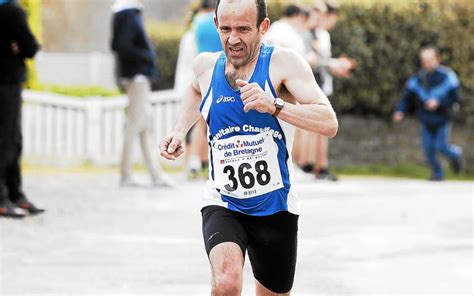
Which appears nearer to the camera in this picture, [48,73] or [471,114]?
[471,114]

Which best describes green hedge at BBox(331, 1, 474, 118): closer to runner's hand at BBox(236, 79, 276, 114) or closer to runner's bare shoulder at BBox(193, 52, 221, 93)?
runner's bare shoulder at BBox(193, 52, 221, 93)

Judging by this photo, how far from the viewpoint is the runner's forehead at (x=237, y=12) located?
5273 millimetres

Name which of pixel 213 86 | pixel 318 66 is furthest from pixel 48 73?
pixel 213 86

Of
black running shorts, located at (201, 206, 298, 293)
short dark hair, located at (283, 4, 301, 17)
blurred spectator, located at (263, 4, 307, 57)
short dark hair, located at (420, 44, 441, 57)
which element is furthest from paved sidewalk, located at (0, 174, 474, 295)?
short dark hair, located at (420, 44, 441, 57)

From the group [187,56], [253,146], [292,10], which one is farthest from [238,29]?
[292,10]

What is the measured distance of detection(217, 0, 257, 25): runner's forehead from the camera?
5273 millimetres

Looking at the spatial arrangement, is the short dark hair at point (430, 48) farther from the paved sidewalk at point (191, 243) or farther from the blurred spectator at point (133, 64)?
the blurred spectator at point (133, 64)

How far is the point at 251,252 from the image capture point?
17.9 feet

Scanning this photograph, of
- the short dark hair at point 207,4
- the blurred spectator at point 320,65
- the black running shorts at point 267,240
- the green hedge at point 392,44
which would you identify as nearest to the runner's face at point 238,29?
the black running shorts at point 267,240

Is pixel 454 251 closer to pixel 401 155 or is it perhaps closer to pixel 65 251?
pixel 65 251

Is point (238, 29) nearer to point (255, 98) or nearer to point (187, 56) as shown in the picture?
point (255, 98)

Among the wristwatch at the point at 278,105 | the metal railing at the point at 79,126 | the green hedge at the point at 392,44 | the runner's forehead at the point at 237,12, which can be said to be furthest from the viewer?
the green hedge at the point at 392,44

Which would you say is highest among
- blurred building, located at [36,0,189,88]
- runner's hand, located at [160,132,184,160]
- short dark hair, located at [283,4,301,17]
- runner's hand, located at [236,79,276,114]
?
runner's hand, located at [236,79,276,114]

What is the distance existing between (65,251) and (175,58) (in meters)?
10.2
